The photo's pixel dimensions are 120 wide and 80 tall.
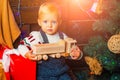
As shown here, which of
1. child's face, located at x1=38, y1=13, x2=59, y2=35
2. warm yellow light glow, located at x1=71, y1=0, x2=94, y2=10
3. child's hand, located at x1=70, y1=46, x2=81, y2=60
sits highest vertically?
warm yellow light glow, located at x1=71, y1=0, x2=94, y2=10

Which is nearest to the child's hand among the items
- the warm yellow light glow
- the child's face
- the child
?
the child

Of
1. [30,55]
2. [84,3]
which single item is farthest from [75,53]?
[84,3]

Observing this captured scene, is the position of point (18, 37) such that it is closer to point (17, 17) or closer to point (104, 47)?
point (17, 17)

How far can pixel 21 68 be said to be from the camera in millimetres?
2480

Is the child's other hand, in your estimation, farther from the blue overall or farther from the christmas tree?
the christmas tree

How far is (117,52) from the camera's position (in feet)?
8.59

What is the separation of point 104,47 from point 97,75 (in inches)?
11.4

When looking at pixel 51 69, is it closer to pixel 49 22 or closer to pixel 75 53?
pixel 75 53

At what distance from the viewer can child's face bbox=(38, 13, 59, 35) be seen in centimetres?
246

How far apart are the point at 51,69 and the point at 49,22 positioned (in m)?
0.33

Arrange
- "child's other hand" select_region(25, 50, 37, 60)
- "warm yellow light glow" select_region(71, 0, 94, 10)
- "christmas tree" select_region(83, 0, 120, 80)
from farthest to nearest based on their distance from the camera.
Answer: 1. "warm yellow light glow" select_region(71, 0, 94, 10)
2. "christmas tree" select_region(83, 0, 120, 80)
3. "child's other hand" select_region(25, 50, 37, 60)

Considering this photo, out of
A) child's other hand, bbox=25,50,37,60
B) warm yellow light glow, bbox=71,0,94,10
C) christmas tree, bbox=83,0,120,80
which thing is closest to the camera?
child's other hand, bbox=25,50,37,60

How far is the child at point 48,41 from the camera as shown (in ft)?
8.06

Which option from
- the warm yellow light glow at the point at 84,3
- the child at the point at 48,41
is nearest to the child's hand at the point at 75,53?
the child at the point at 48,41
